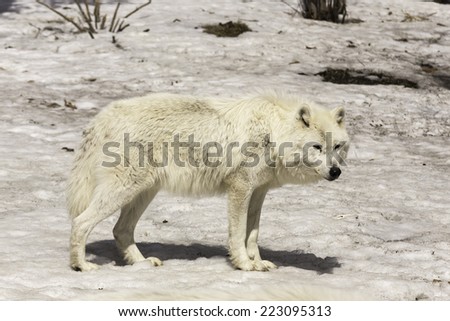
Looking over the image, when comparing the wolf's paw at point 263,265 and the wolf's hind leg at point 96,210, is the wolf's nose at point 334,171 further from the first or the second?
the wolf's hind leg at point 96,210

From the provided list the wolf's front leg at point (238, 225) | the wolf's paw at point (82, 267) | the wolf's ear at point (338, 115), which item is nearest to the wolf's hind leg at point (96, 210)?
the wolf's paw at point (82, 267)

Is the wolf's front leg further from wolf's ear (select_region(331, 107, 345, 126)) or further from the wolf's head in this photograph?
wolf's ear (select_region(331, 107, 345, 126))

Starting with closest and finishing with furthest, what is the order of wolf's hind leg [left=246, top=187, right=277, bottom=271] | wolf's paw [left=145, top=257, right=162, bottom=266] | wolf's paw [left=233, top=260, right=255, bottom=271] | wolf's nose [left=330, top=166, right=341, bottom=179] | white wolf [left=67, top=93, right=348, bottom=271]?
1. wolf's nose [left=330, top=166, right=341, bottom=179]
2. white wolf [left=67, top=93, right=348, bottom=271]
3. wolf's paw [left=233, top=260, right=255, bottom=271]
4. wolf's paw [left=145, top=257, right=162, bottom=266]
5. wolf's hind leg [left=246, top=187, right=277, bottom=271]

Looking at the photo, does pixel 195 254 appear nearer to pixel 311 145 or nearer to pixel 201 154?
pixel 201 154

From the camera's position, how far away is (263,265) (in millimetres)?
6324

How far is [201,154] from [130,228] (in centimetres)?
96

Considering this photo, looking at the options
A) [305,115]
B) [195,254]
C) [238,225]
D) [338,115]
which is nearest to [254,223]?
[238,225]

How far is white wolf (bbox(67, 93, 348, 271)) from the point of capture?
20.0ft

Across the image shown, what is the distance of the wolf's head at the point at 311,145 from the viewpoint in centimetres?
605

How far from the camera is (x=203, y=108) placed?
6445 mm

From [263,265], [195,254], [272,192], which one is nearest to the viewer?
[263,265]

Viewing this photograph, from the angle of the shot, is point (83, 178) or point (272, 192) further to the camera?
point (272, 192)

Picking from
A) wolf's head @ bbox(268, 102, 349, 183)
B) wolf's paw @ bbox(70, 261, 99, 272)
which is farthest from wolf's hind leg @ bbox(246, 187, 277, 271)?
wolf's paw @ bbox(70, 261, 99, 272)
